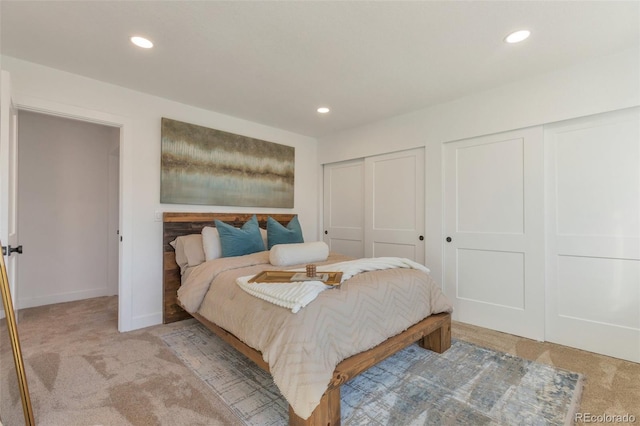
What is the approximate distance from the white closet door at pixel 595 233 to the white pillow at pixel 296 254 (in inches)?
78.7

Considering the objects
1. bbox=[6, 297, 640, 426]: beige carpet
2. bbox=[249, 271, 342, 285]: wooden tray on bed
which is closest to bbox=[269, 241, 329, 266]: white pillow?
bbox=[249, 271, 342, 285]: wooden tray on bed

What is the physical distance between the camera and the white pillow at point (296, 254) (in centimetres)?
251

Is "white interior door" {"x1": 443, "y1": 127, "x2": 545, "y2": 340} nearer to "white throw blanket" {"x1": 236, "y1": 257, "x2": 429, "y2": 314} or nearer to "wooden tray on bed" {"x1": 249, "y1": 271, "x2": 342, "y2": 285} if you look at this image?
"white throw blanket" {"x1": 236, "y1": 257, "x2": 429, "y2": 314}

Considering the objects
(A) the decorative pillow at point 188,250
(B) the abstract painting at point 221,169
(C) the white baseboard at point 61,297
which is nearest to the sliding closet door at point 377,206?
(B) the abstract painting at point 221,169

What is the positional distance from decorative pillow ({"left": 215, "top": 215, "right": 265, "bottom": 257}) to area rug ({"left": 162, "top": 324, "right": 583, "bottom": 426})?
86 centimetres

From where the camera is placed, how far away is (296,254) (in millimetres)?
2598

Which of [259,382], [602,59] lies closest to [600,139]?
[602,59]

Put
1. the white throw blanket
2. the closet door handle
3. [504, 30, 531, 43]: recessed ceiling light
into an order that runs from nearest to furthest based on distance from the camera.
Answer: the white throw blanket, the closet door handle, [504, 30, 531, 43]: recessed ceiling light

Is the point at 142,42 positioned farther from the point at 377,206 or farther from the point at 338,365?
the point at 377,206

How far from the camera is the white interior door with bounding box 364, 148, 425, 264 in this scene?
3.46 metres

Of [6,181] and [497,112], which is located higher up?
[497,112]

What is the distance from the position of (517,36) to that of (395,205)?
6.68 ft

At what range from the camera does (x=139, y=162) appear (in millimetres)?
2955

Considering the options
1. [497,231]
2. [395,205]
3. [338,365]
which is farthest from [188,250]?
[497,231]
